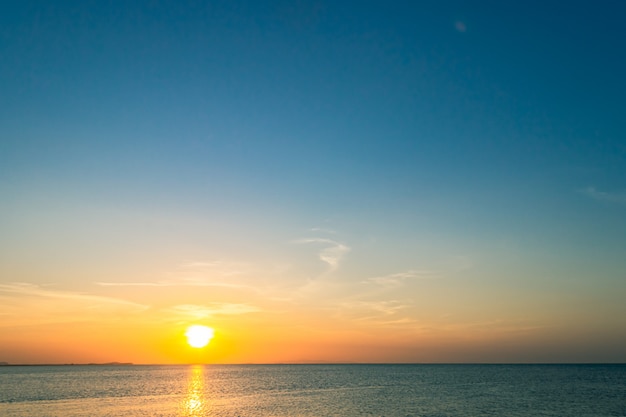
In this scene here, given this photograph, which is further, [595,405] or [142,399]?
[142,399]

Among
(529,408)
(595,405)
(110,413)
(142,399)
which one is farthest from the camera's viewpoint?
(142,399)

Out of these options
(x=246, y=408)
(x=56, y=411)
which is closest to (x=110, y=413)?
(x=56, y=411)

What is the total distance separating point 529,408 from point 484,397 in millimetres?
17776

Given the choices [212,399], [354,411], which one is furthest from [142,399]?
[354,411]

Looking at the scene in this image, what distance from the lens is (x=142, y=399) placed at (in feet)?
290

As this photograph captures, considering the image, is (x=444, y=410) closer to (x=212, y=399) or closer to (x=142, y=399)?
(x=212, y=399)

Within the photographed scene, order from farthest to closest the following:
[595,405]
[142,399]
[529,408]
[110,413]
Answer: [142,399] → [595,405] → [529,408] → [110,413]

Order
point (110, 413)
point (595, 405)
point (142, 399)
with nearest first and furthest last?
1. point (110, 413)
2. point (595, 405)
3. point (142, 399)

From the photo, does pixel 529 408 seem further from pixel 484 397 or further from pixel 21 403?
pixel 21 403

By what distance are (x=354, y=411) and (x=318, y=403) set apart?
40.0 ft

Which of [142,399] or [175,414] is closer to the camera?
[175,414]

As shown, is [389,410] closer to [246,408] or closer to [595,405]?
[246,408]

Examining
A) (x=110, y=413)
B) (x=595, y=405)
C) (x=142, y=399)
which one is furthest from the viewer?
(x=142, y=399)

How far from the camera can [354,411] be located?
226ft
